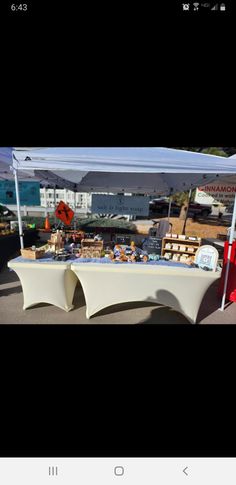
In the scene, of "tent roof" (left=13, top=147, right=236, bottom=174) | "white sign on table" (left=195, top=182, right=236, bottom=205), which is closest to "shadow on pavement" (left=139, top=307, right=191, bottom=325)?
"tent roof" (left=13, top=147, right=236, bottom=174)

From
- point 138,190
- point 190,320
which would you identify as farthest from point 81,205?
point 190,320

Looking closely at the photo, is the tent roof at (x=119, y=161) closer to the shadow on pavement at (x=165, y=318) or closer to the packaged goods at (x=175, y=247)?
the packaged goods at (x=175, y=247)

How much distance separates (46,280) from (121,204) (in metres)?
1.92

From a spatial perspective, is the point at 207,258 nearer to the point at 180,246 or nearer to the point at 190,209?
the point at 180,246

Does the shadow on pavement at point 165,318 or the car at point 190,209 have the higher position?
the car at point 190,209

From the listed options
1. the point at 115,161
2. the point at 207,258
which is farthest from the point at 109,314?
the point at 115,161

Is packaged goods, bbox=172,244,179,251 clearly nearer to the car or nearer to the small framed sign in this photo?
the small framed sign

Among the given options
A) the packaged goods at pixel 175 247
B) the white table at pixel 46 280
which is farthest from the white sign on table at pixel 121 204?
the white table at pixel 46 280

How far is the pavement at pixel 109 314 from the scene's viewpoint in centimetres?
245

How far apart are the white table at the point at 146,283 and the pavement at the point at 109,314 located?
29cm

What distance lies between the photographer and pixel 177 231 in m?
8.62

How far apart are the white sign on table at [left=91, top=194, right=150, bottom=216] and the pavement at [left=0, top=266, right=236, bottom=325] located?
63.8 inches

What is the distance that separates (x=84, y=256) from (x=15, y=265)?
809mm

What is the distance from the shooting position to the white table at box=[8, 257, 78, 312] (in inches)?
90.0
